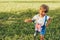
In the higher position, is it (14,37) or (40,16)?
(40,16)

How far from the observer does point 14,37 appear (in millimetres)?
7332

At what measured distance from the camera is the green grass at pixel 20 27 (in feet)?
24.2

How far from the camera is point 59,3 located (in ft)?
31.3

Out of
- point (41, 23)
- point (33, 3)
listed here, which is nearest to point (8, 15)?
point (33, 3)

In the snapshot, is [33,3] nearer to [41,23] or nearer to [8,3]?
[8,3]

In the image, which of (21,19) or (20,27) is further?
(21,19)

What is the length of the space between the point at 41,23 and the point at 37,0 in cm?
357

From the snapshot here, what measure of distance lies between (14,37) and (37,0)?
251 cm

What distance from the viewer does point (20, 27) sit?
7961 mm

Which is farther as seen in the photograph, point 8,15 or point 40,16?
point 8,15

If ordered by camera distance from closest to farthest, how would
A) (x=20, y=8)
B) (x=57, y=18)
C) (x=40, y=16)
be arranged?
(x=40, y=16) < (x=57, y=18) < (x=20, y=8)

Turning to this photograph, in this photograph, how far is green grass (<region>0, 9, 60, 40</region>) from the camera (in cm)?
736

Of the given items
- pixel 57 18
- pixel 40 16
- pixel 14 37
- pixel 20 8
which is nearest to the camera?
pixel 40 16

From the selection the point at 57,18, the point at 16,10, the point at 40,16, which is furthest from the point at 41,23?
the point at 16,10
